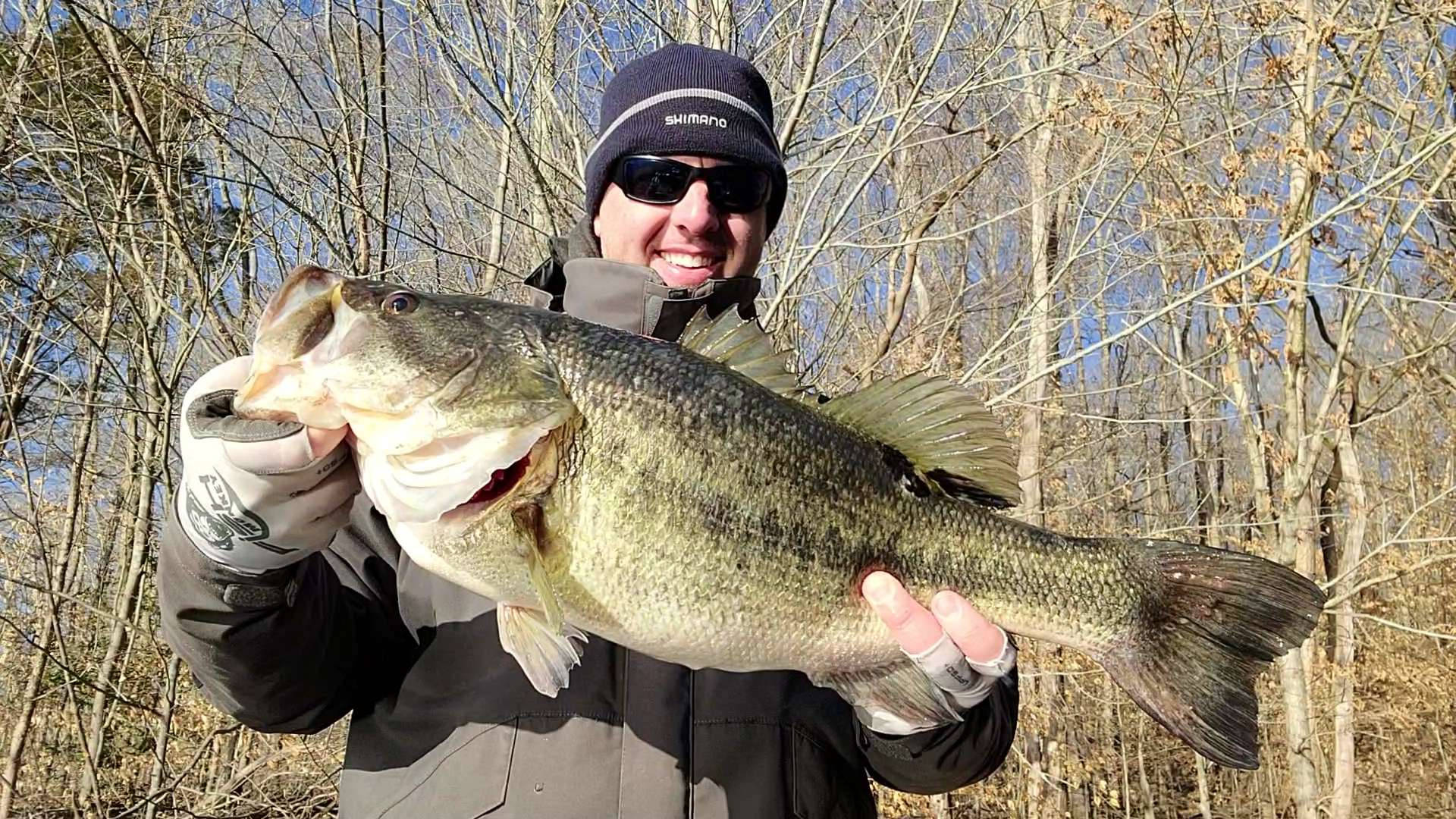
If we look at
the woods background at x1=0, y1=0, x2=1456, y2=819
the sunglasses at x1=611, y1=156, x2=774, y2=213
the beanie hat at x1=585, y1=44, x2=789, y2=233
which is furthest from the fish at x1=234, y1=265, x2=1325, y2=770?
the woods background at x1=0, y1=0, x2=1456, y2=819

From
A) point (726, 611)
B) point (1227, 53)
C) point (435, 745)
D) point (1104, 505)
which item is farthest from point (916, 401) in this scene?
point (1104, 505)

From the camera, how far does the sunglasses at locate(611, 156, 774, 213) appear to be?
8.51 ft

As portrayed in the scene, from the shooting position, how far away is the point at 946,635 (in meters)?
1.84

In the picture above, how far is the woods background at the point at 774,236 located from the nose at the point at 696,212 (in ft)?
8.46

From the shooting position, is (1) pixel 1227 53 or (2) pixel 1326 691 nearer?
(1) pixel 1227 53

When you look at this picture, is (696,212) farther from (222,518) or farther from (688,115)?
(222,518)

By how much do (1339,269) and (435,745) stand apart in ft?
26.4

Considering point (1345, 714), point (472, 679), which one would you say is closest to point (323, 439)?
point (472, 679)

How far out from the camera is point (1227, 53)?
7.01m

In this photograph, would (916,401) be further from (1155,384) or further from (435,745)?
(1155,384)

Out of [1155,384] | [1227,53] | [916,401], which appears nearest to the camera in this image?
[916,401]

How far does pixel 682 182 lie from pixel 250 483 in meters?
1.41

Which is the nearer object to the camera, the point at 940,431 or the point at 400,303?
the point at 400,303

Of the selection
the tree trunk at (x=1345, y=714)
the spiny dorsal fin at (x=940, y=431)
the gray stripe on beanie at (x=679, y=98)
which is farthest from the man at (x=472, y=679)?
the tree trunk at (x=1345, y=714)
